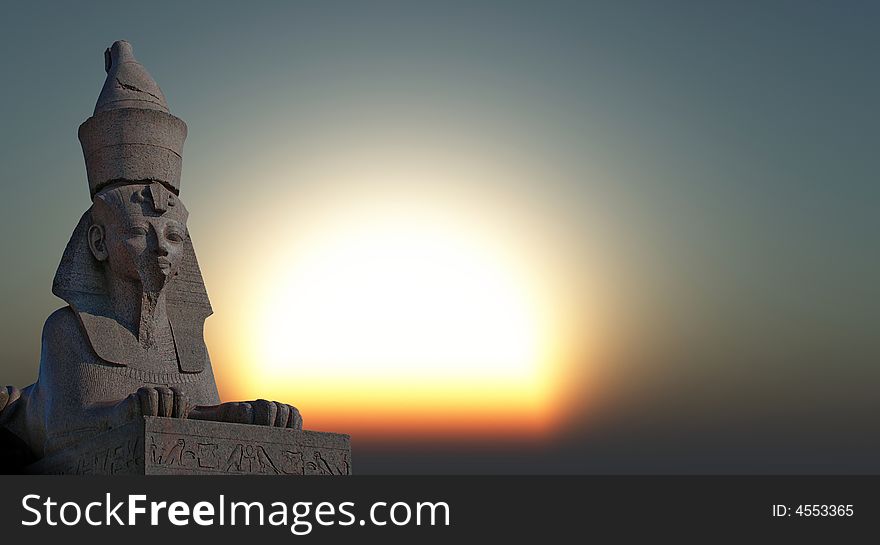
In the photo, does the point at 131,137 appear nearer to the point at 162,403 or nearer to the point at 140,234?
the point at 140,234

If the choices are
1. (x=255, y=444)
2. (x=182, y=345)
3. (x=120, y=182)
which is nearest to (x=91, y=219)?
(x=120, y=182)

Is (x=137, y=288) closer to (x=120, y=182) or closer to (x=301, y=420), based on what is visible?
(x=120, y=182)

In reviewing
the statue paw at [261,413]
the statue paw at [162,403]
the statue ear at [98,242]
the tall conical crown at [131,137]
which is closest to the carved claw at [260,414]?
the statue paw at [261,413]

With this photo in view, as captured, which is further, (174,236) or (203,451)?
(174,236)

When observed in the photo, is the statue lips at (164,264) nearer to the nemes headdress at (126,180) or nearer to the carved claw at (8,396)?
the nemes headdress at (126,180)

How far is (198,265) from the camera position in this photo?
10.2 metres

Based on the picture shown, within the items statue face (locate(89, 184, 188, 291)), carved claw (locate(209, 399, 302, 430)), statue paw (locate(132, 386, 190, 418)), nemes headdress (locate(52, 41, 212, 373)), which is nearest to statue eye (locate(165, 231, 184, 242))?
statue face (locate(89, 184, 188, 291))

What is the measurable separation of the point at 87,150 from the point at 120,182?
548 millimetres

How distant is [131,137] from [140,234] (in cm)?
89

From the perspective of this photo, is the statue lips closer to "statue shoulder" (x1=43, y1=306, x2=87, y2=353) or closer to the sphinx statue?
the sphinx statue

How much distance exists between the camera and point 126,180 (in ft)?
31.7

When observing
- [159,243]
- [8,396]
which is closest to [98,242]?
[159,243]

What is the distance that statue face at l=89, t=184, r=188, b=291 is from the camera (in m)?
9.38

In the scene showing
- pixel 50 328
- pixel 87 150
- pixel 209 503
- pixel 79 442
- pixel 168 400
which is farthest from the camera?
pixel 87 150
